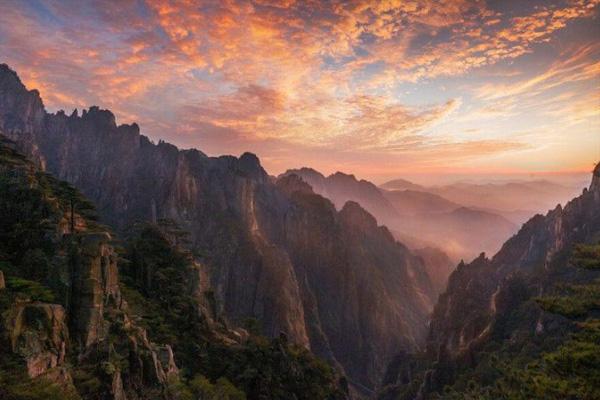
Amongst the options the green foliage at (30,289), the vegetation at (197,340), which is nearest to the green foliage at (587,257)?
the vegetation at (197,340)

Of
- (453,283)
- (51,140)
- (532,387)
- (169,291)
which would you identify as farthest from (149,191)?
(532,387)

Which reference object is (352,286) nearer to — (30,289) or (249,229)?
(249,229)

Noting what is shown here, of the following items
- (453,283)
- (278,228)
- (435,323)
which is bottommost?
(435,323)

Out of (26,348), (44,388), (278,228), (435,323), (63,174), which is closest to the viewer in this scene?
(44,388)

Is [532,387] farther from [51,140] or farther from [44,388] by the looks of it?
[51,140]

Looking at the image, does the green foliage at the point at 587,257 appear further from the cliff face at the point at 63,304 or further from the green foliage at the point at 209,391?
the cliff face at the point at 63,304

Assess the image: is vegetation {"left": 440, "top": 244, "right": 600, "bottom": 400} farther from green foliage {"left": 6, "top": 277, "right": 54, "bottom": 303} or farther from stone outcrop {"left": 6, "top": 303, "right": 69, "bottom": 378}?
green foliage {"left": 6, "top": 277, "right": 54, "bottom": 303}
